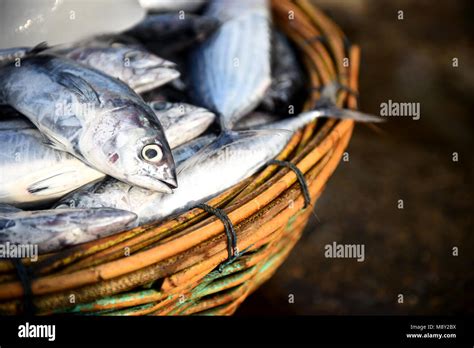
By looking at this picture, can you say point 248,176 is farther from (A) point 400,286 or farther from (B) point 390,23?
(B) point 390,23

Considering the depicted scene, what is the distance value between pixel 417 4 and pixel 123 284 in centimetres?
324

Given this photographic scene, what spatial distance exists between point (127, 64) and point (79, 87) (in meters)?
0.25

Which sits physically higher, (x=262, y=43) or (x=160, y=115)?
(x=262, y=43)

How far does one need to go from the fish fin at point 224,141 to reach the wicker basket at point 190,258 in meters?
0.08

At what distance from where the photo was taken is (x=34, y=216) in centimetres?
106

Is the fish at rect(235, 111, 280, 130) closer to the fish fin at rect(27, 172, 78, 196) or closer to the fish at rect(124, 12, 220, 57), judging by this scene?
the fish at rect(124, 12, 220, 57)

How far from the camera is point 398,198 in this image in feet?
7.65

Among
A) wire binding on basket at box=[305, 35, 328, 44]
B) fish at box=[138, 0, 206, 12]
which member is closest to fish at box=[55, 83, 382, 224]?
wire binding on basket at box=[305, 35, 328, 44]

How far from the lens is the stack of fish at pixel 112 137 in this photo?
1127mm

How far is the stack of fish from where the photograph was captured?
3.70 ft

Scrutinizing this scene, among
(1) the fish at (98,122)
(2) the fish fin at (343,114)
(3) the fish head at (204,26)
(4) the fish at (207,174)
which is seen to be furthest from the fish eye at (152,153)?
(3) the fish head at (204,26)

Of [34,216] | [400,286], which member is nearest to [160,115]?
[34,216]

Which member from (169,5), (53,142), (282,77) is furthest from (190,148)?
(169,5)

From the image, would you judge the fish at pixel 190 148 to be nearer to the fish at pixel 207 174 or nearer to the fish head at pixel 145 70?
the fish at pixel 207 174
